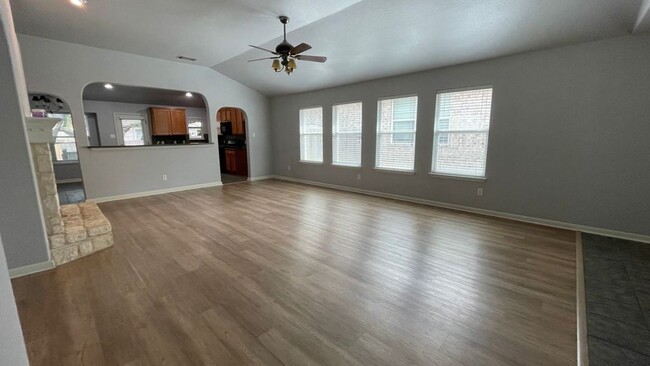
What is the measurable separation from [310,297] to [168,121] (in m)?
8.91

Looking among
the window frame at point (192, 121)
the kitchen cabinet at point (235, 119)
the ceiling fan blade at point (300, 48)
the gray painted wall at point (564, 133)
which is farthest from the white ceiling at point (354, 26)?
the window frame at point (192, 121)

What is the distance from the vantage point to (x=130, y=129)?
846cm

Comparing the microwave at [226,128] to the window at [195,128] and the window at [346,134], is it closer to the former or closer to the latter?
the window at [195,128]

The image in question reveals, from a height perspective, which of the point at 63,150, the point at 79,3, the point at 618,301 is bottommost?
the point at 618,301

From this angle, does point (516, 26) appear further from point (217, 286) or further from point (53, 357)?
point (53, 357)

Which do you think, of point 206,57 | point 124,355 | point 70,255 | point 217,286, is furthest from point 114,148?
point 124,355

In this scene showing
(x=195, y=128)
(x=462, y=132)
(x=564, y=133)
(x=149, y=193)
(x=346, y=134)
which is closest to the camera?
(x=564, y=133)

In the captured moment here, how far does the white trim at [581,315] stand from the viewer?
158 cm

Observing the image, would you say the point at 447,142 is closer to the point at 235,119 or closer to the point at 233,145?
the point at 235,119

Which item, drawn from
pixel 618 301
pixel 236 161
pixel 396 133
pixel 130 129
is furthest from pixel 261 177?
pixel 618 301

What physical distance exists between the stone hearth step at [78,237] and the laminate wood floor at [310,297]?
133 millimetres

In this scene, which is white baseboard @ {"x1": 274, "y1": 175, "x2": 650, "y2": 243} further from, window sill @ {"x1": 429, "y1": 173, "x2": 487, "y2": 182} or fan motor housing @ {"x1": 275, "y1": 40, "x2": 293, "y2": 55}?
fan motor housing @ {"x1": 275, "y1": 40, "x2": 293, "y2": 55}

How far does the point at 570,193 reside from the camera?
362 centimetres

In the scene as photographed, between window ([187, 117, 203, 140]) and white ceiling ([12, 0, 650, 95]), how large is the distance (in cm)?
469
